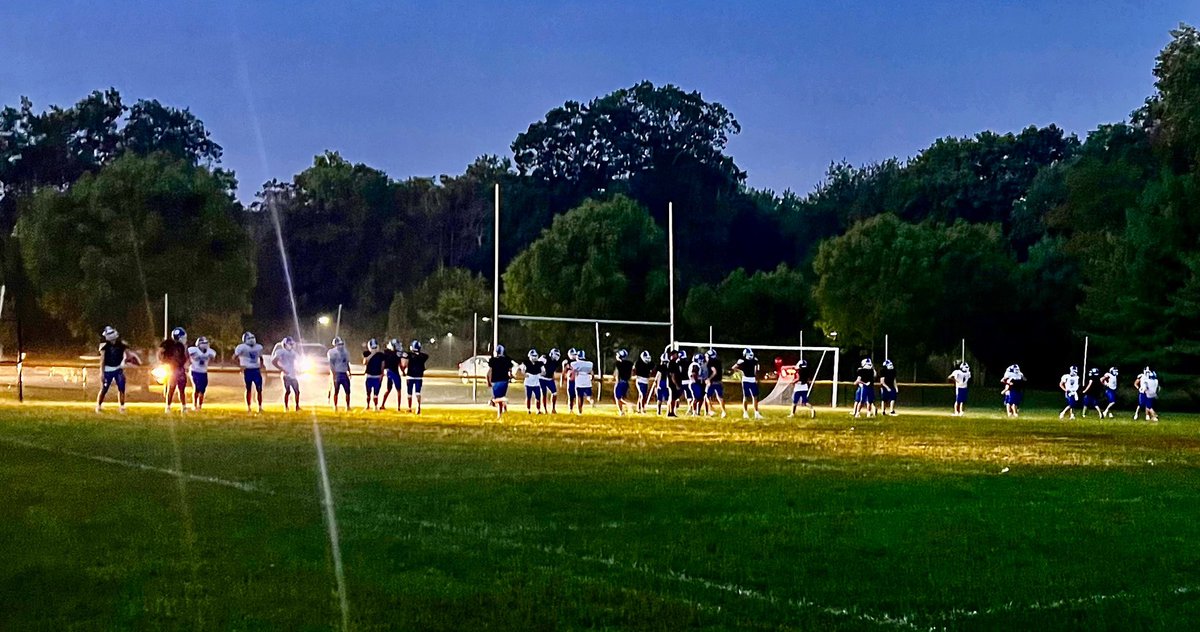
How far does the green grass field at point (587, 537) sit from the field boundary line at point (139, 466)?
0.19 ft

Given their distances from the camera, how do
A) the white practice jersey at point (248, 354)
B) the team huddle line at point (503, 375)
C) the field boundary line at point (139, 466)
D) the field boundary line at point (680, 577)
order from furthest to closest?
the white practice jersey at point (248, 354) → the team huddle line at point (503, 375) → the field boundary line at point (139, 466) → the field boundary line at point (680, 577)

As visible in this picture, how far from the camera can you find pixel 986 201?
81.3 meters

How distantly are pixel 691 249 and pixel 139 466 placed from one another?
230 feet

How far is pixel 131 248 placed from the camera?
5081cm

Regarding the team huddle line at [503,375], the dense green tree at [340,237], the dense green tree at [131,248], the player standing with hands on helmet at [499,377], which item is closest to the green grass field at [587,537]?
the team huddle line at [503,375]

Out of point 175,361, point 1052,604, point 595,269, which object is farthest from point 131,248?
point 1052,604

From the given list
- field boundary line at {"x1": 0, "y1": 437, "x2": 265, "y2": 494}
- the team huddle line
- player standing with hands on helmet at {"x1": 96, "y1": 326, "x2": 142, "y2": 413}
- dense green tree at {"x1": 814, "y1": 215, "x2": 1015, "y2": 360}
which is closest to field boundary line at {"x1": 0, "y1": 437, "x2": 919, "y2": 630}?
field boundary line at {"x1": 0, "y1": 437, "x2": 265, "y2": 494}

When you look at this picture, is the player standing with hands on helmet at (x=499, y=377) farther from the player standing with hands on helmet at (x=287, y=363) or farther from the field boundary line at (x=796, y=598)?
the field boundary line at (x=796, y=598)

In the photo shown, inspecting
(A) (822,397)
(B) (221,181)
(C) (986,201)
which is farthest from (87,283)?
(C) (986,201)

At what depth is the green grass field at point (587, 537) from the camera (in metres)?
8.03

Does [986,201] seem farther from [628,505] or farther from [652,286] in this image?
[628,505]

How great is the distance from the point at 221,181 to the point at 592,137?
40141 millimetres

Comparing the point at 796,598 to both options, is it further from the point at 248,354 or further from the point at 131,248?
the point at 131,248

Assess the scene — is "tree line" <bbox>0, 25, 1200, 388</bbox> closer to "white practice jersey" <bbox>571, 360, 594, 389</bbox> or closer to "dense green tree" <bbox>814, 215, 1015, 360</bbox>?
"dense green tree" <bbox>814, 215, 1015, 360</bbox>
